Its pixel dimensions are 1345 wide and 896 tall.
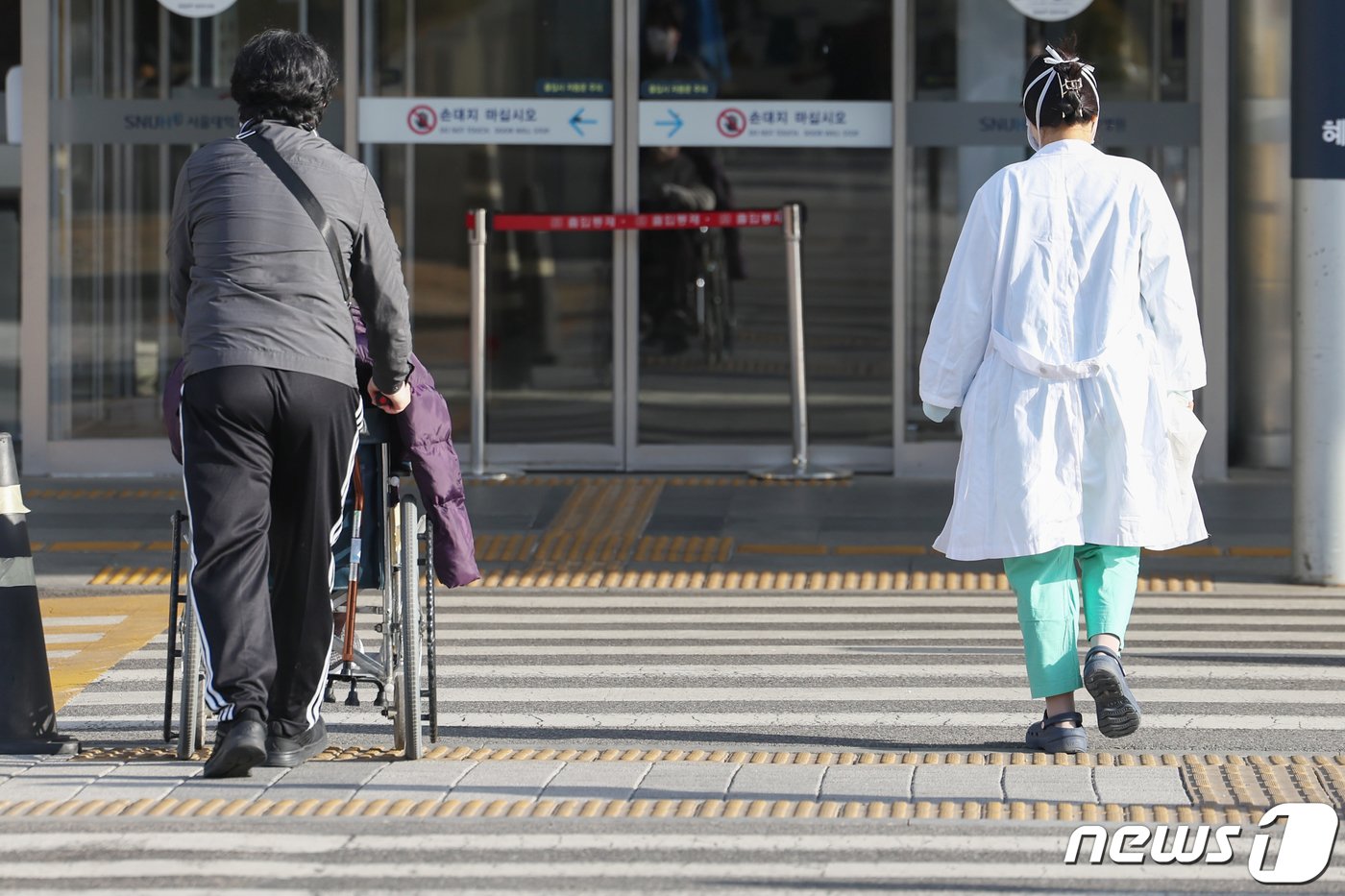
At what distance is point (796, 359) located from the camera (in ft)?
36.8

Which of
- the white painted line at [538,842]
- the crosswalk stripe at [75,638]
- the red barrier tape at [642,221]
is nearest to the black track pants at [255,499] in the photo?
the white painted line at [538,842]

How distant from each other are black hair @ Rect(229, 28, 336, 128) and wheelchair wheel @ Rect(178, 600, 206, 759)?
4.04 ft

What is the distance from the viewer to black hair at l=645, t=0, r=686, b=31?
37.3 ft

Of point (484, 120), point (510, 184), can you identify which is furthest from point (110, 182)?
point (510, 184)

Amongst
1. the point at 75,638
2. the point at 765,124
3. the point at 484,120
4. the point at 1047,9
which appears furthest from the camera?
the point at 484,120

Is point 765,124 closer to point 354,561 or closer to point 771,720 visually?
point 771,720

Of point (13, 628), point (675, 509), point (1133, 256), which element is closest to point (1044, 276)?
point (1133, 256)

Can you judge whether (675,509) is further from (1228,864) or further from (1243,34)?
(1228,864)

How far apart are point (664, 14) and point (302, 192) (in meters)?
6.53

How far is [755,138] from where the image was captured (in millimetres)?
11273

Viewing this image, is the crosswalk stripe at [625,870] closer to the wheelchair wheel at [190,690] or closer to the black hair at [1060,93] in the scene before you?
the wheelchair wheel at [190,690]

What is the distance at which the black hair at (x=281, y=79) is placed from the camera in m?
5.18

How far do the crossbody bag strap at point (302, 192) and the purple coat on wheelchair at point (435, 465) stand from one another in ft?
0.85

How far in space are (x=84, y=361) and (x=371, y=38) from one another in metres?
2.31
